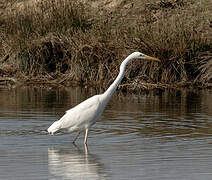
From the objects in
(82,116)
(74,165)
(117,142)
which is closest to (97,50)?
(82,116)

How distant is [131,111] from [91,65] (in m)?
6.77

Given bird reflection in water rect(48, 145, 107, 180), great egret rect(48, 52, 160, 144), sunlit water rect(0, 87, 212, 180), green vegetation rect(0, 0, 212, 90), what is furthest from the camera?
green vegetation rect(0, 0, 212, 90)

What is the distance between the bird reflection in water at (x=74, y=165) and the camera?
8.41m

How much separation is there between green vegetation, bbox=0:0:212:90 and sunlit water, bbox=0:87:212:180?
2.58 meters

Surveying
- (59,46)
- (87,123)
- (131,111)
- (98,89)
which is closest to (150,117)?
(131,111)

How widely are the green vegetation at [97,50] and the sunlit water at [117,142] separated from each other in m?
2.58

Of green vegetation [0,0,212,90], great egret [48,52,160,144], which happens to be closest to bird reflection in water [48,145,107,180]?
great egret [48,52,160,144]

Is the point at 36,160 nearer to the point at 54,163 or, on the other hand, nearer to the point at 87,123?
the point at 54,163

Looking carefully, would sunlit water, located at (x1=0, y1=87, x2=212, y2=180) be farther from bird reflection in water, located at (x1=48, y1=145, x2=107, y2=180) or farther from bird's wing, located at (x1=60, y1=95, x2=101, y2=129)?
bird's wing, located at (x1=60, y1=95, x2=101, y2=129)

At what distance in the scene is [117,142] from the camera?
11.1m

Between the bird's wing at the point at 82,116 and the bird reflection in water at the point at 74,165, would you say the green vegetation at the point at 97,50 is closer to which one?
the bird's wing at the point at 82,116

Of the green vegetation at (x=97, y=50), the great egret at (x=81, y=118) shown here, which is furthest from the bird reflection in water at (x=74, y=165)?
the green vegetation at (x=97, y=50)

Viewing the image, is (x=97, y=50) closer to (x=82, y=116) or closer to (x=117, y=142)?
(x=82, y=116)

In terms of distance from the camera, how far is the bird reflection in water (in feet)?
27.6
